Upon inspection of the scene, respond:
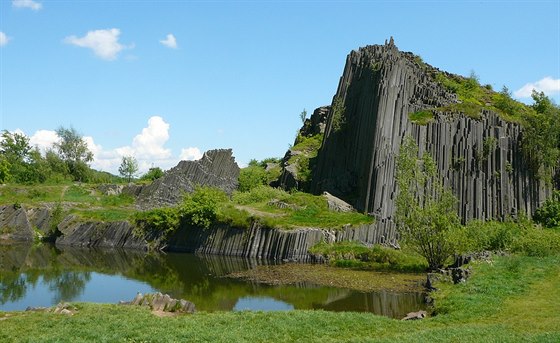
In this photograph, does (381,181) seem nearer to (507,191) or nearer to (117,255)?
(507,191)

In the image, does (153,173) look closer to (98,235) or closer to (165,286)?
(98,235)

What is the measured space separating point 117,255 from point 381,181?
21326mm

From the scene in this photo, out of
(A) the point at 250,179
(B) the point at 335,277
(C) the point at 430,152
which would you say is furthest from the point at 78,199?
(B) the point at 335,277

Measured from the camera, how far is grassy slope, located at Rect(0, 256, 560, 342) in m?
15.5

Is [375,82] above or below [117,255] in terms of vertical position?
above

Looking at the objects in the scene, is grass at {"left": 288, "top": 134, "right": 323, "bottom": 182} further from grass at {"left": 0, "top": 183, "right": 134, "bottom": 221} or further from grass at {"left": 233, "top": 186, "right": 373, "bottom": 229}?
grass at {"left": 0, "top": 183, "right": 134, "bottom": 221}

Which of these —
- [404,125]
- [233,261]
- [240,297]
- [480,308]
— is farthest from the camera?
[404,125]

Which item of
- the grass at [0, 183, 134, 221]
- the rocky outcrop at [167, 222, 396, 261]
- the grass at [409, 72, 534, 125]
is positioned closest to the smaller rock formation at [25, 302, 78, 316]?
the rocky outcrop at [167, 222, 396, 261]

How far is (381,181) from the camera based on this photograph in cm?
4334

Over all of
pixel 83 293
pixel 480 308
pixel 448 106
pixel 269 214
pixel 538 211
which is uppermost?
pixel 448 106

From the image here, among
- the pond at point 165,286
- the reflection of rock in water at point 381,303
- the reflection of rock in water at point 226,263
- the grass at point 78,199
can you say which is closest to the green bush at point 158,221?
the grass at point 78,199

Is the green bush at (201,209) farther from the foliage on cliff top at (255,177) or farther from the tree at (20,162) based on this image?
the tree at (20,162)

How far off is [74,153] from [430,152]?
6785 cm

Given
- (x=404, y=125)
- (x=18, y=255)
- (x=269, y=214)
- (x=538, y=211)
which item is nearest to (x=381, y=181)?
(x=404, y=125)
